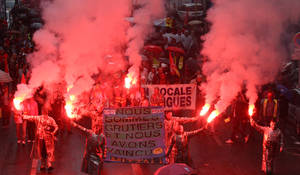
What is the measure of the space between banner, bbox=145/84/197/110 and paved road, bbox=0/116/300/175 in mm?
1462

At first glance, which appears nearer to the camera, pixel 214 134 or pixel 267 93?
pixel 267 93

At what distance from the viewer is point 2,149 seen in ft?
36.0

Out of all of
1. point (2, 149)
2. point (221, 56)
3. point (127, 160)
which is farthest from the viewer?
point (221, 56)

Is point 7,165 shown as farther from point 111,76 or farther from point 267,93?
point 111,76

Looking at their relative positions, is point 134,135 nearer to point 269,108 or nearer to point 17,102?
point 17,102

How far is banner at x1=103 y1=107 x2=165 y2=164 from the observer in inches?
323

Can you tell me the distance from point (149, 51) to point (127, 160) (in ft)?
42.0

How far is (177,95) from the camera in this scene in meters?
13.0

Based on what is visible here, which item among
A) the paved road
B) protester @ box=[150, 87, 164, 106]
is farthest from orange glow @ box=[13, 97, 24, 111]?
protester @ box=[150, 87, 164, 106]

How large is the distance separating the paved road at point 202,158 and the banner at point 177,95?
4.80ft

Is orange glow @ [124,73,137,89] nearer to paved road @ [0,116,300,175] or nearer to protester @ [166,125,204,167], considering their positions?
paved road @ [0,116,300,175]

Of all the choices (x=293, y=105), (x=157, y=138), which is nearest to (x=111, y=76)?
(x=293, y=105)

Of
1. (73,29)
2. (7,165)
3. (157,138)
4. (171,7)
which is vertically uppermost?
(171,7)

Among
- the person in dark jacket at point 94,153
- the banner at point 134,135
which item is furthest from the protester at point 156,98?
the person in dark jacket at point 94,153
